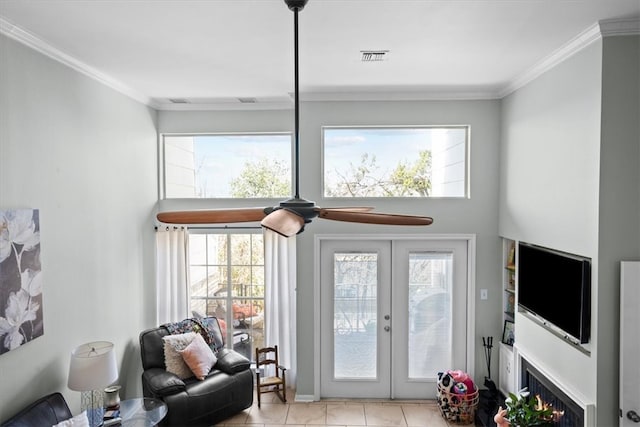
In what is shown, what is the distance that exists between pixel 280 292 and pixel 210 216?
2983 mm

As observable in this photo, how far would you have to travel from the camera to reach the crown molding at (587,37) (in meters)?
2.54

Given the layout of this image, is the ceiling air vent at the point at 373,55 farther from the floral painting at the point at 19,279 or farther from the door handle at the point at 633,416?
the door handle at the point at 633,416

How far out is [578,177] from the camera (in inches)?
112

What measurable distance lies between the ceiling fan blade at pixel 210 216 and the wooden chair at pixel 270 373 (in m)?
3.01

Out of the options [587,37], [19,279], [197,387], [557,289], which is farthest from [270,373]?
[587,37]

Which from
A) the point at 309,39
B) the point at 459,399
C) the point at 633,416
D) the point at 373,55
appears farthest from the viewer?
the point at 459,399

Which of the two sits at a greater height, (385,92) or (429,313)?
(385,92)

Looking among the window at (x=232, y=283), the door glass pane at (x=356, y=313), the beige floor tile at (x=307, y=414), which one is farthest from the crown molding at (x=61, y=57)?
the beige floor tile at (x=307, y=414)

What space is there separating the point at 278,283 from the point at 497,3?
3.43m

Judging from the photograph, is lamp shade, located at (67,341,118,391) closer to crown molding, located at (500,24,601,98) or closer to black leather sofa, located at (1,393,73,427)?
black leather sofa, located at (1,393,73,427)

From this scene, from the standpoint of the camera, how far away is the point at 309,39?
9.18ft

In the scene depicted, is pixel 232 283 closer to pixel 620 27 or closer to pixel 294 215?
pixel 294 215

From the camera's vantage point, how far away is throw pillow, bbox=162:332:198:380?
159 inches

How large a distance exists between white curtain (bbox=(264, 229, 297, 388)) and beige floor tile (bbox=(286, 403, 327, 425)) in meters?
0.49
